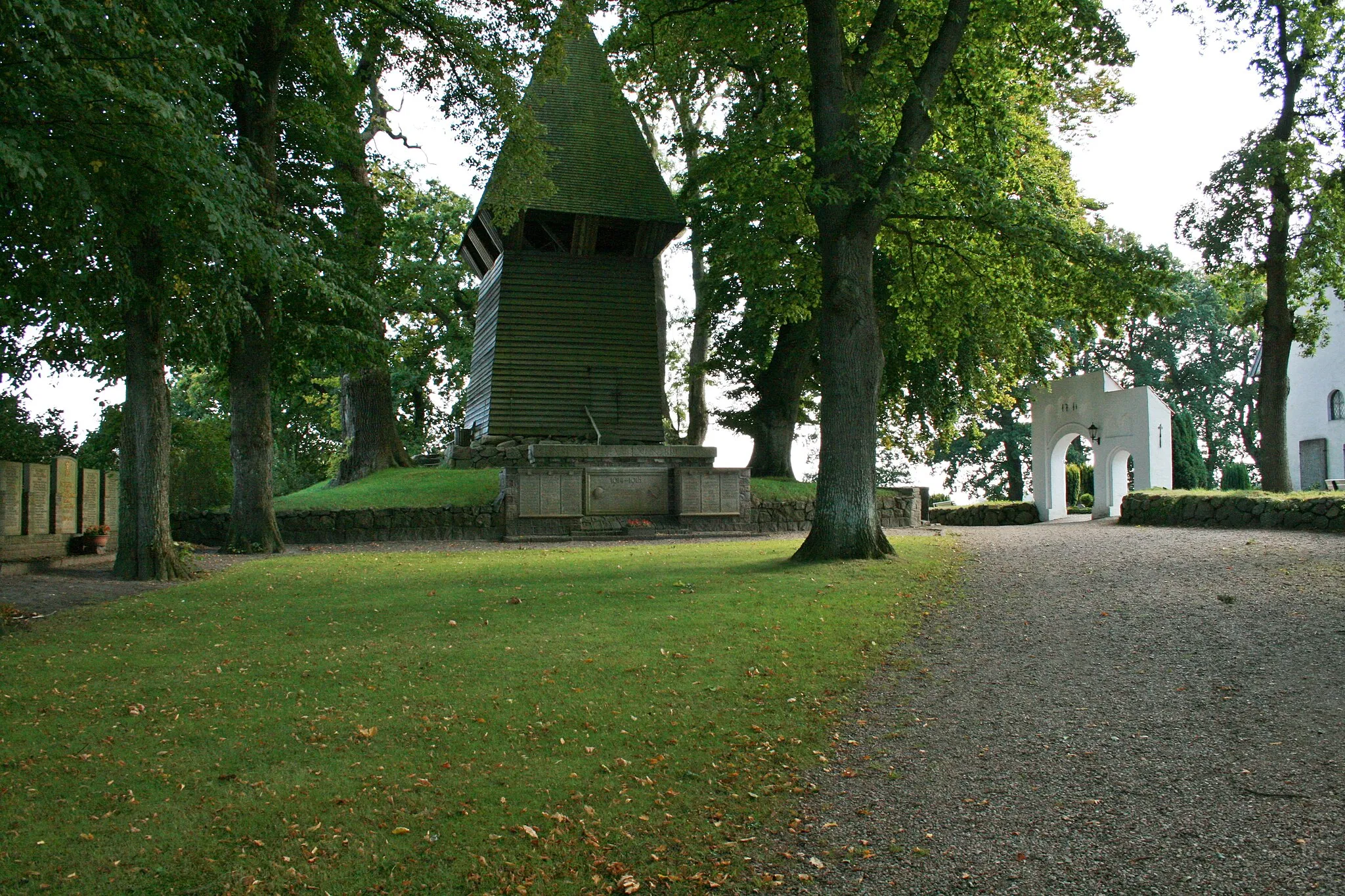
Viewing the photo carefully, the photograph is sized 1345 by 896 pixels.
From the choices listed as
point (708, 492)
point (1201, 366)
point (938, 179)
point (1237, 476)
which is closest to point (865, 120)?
point (938, 179)

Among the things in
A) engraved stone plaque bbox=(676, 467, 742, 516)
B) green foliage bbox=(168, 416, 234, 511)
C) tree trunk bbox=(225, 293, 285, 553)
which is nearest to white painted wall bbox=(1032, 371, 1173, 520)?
engraved stone plaque bbox=(676, 467, 742, 516)

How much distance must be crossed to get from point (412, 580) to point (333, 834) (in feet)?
28.2

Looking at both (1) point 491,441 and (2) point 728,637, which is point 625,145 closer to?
(1) point 491,441

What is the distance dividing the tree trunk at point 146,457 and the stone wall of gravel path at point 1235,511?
62.7 ft

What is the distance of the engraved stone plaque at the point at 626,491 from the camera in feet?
76.0

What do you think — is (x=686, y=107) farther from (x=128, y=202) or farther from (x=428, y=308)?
(x=128, y=202)

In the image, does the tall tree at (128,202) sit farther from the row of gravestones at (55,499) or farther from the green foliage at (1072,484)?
the green foliage at (1072,484)

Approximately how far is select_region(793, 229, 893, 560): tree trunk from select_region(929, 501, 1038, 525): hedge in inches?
696

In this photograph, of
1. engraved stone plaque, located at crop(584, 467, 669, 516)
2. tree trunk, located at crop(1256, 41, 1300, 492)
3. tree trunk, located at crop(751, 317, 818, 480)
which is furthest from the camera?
tree trunk, located at crop(751, 317, 818, 480)

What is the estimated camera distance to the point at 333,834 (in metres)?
4.57

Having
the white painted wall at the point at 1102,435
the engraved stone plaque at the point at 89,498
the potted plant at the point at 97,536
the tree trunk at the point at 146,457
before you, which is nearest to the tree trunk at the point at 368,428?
the potted plant at the point at 97,536

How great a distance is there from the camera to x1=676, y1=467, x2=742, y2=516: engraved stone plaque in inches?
934

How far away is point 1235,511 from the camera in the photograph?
66.1ft

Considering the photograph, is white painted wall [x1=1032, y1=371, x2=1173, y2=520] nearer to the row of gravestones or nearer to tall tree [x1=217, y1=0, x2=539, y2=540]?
tall tree [x1=217, y1=0, x2=539, y2=540]
